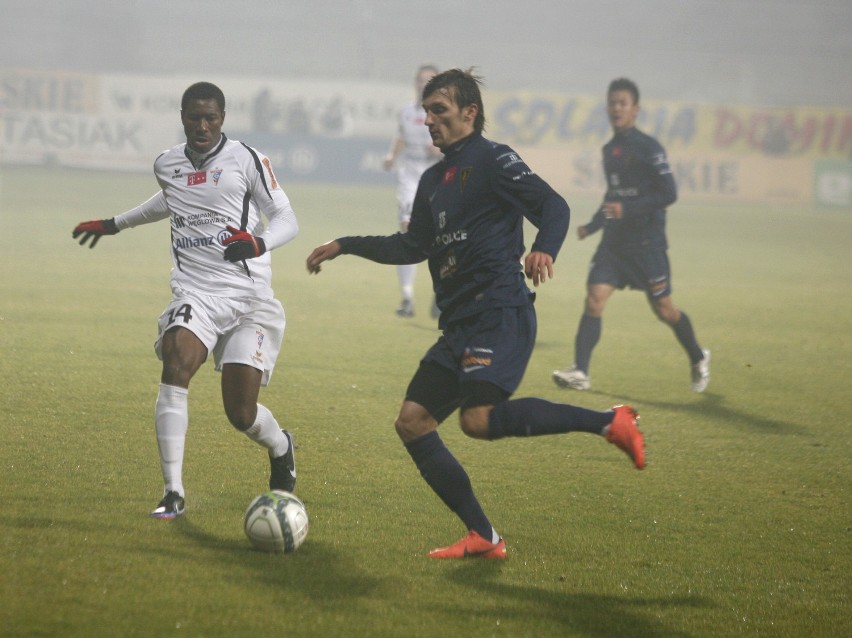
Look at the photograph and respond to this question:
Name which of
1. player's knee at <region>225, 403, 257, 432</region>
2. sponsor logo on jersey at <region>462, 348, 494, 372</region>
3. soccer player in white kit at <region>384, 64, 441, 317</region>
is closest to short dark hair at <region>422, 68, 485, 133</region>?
sponsor logo on jersey at <region>462, 348, 494, 372</region>

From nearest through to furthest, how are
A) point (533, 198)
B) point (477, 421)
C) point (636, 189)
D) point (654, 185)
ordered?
point (477, 421) < point (533, 198) < point (654, 185) < point (636, 189)

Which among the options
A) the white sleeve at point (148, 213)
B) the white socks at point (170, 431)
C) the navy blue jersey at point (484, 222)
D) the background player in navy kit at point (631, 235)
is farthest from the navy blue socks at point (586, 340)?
the white socks at point (170, 431)

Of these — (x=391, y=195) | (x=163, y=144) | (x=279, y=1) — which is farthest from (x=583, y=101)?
(x=279, y=1)

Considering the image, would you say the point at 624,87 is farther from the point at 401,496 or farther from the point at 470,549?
the point at 470,549

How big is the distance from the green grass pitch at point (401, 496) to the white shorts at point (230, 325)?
685mm

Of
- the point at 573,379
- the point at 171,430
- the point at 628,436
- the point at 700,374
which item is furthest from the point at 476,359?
the point at 700,374

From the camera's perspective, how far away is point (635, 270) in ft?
30.0

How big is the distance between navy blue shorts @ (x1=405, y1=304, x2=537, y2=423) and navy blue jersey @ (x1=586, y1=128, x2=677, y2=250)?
450 cm

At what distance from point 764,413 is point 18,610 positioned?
597 cm

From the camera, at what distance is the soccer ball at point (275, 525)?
15.1ft

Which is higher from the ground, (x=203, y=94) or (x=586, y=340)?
(x=203, y=94)

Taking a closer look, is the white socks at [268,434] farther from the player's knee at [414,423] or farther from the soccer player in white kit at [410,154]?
the soccer player in white kit at [410,154]

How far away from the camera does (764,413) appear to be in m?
8.44

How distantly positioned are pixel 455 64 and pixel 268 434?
43.4m
